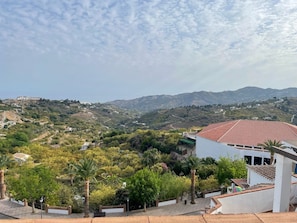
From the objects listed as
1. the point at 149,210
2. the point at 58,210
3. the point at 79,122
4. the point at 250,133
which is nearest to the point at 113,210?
the point at 149,210

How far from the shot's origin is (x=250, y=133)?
38906 mm

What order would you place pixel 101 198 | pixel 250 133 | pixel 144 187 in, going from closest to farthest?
pixel 144 187
pixel 101 198
pixel 250 133

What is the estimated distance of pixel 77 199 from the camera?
23.8m

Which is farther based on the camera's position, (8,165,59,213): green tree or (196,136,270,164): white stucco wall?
(196,136,270,164): white stucco wall

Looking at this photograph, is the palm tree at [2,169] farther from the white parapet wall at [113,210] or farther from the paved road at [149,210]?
the white parapet wall at [113,210]

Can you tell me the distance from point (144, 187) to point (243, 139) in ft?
66.5

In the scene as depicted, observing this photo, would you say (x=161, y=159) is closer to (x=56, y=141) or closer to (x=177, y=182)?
(x=177, y=182)

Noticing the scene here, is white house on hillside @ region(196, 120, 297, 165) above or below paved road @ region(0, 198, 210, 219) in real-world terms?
above

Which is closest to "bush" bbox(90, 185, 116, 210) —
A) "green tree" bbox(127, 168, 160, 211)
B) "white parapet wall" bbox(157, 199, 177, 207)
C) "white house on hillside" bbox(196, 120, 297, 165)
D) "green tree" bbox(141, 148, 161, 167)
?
"green tree" bbox(127, 168, 160, 211)

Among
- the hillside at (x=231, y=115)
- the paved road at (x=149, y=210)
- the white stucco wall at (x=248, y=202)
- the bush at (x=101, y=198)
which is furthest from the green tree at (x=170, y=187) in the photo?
the hillside at (x=231, y=115)

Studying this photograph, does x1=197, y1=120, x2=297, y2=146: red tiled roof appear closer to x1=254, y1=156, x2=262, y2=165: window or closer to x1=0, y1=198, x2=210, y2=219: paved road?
x1=254, y1=156, x2=262, y2=165: window

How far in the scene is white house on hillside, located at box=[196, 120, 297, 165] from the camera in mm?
34094

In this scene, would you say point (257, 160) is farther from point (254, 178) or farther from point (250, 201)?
point (250, 201)

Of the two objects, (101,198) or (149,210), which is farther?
(101,198)
